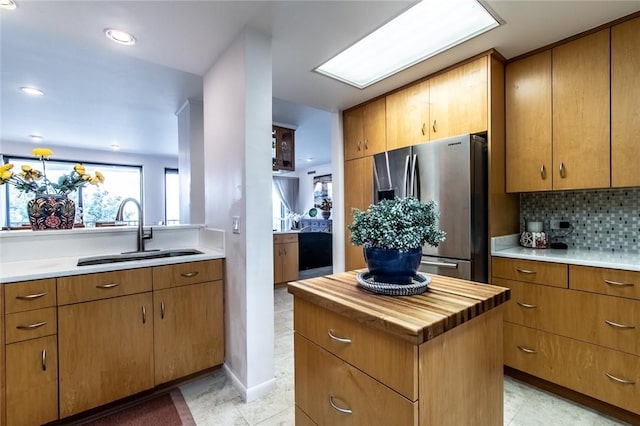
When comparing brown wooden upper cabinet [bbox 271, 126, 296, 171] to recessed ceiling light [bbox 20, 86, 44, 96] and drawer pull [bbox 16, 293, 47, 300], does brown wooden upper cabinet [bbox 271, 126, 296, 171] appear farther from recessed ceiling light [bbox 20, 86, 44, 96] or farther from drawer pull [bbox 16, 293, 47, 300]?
drawer pull [bbox 16, 293, 47, 300]

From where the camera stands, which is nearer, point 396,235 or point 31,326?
point 396,235

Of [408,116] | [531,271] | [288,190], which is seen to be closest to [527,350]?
[531,271]

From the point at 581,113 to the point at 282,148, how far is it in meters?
3.34

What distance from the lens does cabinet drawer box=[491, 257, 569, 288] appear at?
71.7 inches

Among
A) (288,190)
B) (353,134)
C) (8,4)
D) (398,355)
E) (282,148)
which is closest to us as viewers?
(398,355)

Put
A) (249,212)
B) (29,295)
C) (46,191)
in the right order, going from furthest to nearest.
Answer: (46,191) < (249,212) < (29,295)

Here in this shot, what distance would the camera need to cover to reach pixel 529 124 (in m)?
2.18

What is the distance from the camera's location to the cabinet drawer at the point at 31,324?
1422mm

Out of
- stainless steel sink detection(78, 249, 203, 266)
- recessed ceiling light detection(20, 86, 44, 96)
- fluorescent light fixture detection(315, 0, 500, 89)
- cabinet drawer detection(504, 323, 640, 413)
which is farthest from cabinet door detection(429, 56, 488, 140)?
recessed ceiling light detection(20, 86, 44, 96)

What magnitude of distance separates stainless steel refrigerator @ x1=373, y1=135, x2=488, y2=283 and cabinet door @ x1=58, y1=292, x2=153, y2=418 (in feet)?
6.96

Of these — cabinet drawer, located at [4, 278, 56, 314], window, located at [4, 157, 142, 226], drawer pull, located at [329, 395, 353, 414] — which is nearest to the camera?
drawer pull, located at [329, 395, 353, 414]

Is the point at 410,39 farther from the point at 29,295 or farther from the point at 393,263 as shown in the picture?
the point at 29,295

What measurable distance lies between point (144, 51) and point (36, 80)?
197 centimetres

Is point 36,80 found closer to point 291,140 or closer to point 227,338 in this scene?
point 291,140
